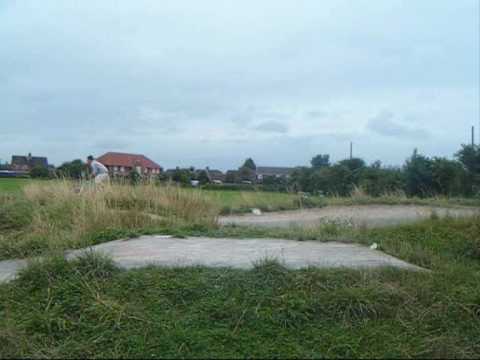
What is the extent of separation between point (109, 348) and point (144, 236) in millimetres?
3672

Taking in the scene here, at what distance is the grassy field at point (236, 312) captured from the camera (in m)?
2.81

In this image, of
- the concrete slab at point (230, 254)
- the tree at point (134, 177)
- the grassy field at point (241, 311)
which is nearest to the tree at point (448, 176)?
the tree at point (134, 177)

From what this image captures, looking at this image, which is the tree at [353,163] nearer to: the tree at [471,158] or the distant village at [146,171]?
the distant village at [146,171]

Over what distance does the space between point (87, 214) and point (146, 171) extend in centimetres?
459

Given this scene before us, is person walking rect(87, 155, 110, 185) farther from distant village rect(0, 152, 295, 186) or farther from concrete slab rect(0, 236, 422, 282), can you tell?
concrete slab rect(0, 236, 422, 282)

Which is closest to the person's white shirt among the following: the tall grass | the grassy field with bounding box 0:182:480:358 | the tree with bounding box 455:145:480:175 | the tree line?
the tall grass

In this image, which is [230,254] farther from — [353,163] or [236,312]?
[353,163]

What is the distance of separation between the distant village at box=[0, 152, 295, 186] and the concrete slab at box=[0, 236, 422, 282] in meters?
4.57

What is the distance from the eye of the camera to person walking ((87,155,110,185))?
1076 cm

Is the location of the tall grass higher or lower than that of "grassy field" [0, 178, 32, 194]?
lower

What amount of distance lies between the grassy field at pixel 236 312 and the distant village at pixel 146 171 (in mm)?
6538

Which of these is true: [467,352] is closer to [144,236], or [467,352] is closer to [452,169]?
[144,236]

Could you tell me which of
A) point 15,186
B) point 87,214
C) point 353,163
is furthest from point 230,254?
point 353,163

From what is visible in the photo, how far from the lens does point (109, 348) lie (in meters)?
2.82
